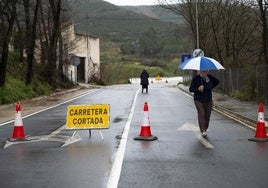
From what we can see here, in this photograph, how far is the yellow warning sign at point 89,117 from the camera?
40.7 feet

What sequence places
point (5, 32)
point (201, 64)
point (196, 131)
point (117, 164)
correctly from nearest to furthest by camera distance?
point (117, 164) < point (201, 64) < point (196, 131) < point (5, 32)

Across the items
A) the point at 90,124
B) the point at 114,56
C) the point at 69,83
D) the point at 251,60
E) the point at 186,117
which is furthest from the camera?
the point at 114,56

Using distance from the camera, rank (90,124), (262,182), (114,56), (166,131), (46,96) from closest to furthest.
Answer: (262,182) → (90,124) → (166,131) → (46,96) → (114,56)

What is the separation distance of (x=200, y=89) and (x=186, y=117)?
525 centimetres

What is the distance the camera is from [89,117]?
12438 millimetres

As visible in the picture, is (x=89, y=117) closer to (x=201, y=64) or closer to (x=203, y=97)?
(x=203, y=97)

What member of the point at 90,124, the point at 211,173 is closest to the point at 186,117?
the point at 90,124

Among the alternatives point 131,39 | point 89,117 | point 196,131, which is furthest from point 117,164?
point 131,39

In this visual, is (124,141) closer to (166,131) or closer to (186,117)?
(166,131)

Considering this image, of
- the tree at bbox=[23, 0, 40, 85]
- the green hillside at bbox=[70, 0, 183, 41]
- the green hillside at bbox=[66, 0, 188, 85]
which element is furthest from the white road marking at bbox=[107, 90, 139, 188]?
the green hillside at bbox=[70, 0, 183, 41]

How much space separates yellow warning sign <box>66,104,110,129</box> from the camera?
12.4 meters

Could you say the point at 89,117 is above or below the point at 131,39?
below

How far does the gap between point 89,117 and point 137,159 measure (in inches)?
133

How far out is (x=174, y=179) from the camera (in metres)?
7.69
